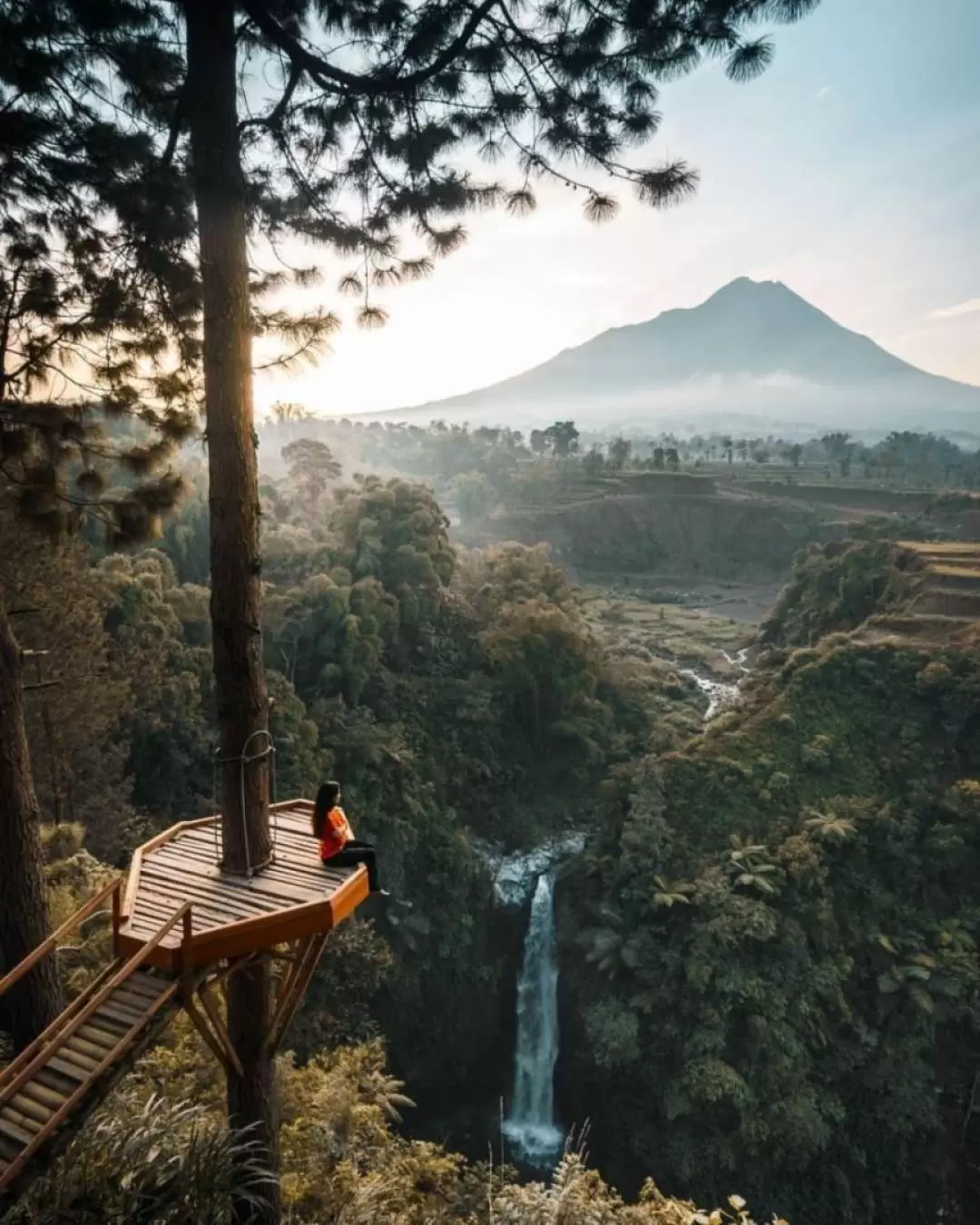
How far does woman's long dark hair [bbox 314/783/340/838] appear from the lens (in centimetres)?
493

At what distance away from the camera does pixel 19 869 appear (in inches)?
220

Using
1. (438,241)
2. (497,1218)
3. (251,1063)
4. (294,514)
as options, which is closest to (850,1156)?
(497,1218)

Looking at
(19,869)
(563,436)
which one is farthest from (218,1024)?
(563,436)

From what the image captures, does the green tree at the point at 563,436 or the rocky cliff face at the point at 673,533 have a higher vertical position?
the green tree at the point at 563,436

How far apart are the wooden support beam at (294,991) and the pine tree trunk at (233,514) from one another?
75mm

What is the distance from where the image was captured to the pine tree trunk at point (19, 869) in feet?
18.2

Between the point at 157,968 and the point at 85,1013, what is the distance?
384mm

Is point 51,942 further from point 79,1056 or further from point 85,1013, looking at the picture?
point 79,1056

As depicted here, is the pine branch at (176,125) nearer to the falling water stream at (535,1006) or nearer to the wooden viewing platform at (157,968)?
the wooden viewing platform at (157,968)

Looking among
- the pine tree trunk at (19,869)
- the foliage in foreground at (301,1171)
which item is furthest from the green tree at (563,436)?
the pine tree trunk at (19,869)

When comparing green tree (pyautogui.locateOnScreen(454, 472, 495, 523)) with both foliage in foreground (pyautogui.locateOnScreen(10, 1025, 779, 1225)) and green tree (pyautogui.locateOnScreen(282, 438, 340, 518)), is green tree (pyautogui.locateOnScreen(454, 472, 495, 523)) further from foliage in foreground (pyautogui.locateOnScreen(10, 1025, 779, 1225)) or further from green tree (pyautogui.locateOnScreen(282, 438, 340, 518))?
foliage in foreground (pyautogui.locateOnScreen(10, 1025, 779, 1225))

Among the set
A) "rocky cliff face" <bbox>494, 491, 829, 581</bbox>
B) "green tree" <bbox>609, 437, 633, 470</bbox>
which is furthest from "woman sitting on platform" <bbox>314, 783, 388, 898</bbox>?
"green tree" <bbox>609, 437, 633, 470</bbox>


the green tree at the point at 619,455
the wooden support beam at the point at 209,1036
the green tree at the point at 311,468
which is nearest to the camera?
the wooden support beam at the point at 209,1036

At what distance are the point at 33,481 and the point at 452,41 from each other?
467 centimetres
